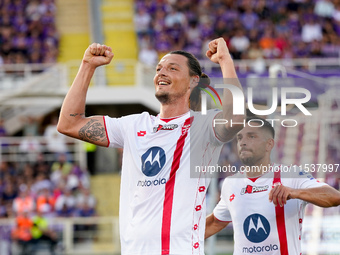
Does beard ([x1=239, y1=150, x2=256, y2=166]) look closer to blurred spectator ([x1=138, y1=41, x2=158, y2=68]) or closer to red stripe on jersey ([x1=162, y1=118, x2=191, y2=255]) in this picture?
red stripe on jersey ([x1=162, y1=118, x2=191, y2=255])

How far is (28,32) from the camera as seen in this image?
23688 millimetres

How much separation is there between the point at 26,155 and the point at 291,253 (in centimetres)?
1554

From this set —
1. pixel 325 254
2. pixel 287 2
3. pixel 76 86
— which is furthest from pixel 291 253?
pixel 287 2

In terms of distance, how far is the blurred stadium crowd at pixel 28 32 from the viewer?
22875 mm

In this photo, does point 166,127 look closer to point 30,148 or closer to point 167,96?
point 167,96

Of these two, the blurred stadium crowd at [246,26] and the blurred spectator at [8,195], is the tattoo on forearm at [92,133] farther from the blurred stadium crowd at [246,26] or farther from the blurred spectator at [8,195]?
the blurred stadium crowd at [246,26]

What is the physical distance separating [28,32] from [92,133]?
61.4ft

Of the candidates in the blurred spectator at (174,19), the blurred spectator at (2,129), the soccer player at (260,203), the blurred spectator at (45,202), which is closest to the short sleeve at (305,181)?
the soccer player at (260,203)

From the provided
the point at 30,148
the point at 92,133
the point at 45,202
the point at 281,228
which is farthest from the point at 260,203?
the point at 30,148

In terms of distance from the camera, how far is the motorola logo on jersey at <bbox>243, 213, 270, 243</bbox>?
6.17 metres

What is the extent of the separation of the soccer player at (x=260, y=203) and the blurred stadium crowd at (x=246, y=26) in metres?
15.6

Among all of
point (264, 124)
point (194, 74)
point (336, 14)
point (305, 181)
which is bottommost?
point (305, 181)

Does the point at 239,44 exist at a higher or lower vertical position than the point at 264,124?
higher

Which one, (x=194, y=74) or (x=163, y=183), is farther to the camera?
(x=194, y=74)
